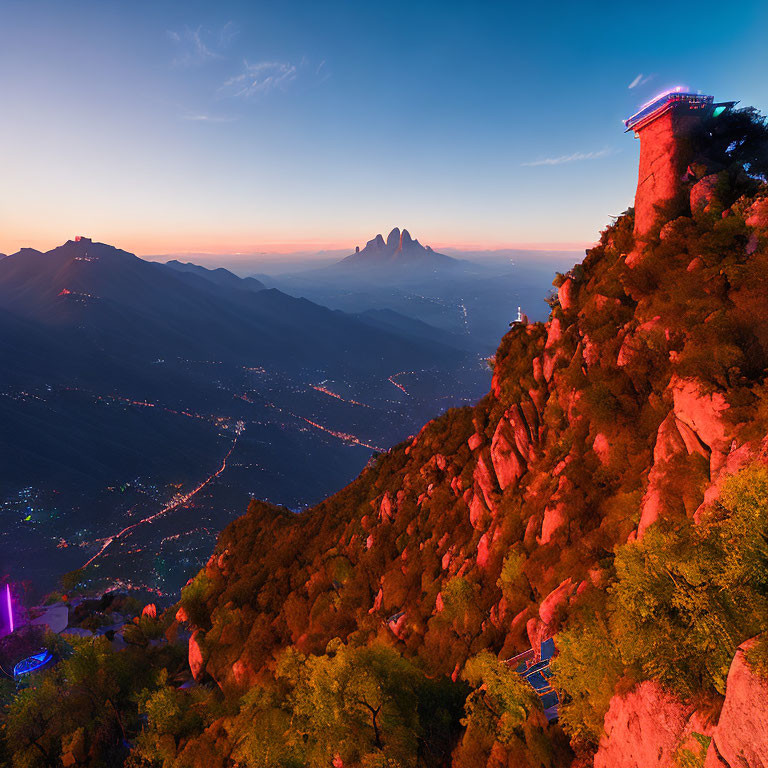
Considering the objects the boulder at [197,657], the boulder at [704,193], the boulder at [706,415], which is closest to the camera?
the boulder at [706,415]

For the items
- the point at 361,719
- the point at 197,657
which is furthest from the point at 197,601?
the point at 361,719

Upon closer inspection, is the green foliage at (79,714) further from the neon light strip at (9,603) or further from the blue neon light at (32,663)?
the neon light strip at (9,603)

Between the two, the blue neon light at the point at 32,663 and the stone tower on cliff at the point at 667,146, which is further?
the blue neon light at the point at 32,663

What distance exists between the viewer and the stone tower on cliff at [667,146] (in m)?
35.0

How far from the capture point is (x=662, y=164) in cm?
3556

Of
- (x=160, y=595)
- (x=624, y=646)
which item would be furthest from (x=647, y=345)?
(x=160, y=595)

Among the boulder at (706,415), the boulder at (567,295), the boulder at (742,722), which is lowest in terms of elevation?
the boulder at (742,722)

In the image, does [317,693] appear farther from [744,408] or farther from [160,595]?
[160,595]

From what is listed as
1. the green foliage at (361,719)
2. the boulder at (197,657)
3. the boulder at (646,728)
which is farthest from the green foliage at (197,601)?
the boulder at (646,728)

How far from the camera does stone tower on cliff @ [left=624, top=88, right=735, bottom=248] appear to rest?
35000mm

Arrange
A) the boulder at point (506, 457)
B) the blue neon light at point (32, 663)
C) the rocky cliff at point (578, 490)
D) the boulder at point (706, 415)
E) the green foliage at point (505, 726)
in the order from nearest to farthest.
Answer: the rocky cliff at point (578, 490) → the green foliage at point (505, 726) → the boulder at point (706, 415) → the boulder at point (506, 457) → the blue neon light at point (32, 663)

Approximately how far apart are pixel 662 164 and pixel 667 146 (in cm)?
209

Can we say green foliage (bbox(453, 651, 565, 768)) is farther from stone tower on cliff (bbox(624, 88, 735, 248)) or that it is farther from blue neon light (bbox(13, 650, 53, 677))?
blue neon light (bbox(13, 650, 53, 677))

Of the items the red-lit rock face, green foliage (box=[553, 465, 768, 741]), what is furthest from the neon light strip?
the red-lit rock face
